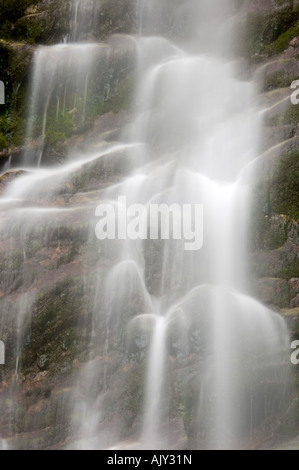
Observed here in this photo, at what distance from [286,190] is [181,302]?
2957mm

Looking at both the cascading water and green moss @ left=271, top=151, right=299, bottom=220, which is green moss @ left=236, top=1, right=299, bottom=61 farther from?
green moss @ left=271, top=151, right=299, bottom=220

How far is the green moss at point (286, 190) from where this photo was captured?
31.1 ft

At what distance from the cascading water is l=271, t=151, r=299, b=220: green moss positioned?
539 millimetres

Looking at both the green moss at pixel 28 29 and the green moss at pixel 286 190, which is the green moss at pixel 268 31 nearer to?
the green moss at pixel 286 190

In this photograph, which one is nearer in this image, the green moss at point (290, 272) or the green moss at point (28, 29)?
the green moss at point (290, 272)

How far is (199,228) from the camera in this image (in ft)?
31.1

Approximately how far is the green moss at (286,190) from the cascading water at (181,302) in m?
0.54

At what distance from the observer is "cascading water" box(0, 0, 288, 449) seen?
837 cm

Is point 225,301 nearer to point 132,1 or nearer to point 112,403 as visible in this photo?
point 112,403

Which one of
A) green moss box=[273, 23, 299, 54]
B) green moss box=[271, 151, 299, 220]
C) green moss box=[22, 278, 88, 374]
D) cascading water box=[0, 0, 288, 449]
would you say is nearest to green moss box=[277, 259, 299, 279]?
cascading water box=[0, 0, 288, 449]

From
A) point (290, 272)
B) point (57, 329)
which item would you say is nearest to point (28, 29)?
point (57, 329)

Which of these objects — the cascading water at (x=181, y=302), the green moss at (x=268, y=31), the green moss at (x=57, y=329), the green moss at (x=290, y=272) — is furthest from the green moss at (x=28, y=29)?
the green moss at (x=290, y=272)

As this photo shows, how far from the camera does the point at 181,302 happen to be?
894 cm

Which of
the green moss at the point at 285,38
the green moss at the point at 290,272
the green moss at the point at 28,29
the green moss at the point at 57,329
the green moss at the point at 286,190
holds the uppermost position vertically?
the green moss at the point at 28,29
